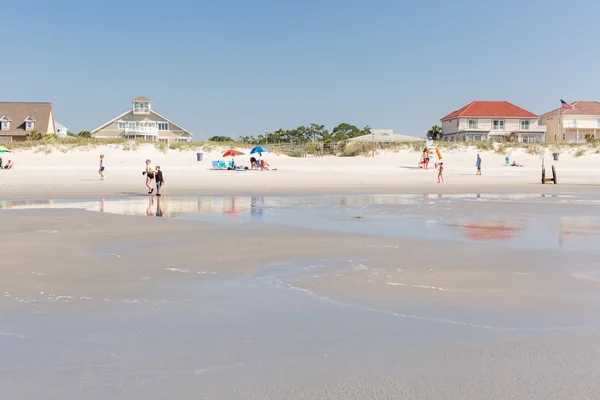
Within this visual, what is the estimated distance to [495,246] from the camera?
11906 mm

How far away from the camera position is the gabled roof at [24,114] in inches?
3159

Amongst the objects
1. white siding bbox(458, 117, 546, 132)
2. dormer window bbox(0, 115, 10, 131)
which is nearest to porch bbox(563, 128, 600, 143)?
white siding bbox(458, 117, 546, 132)

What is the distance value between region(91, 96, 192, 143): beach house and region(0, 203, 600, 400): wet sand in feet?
257

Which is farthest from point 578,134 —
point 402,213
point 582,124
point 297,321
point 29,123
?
point 297,321

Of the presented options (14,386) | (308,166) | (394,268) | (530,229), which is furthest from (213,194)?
(308,166)

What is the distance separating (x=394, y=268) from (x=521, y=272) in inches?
71.9

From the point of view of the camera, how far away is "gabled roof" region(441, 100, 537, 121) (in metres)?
88.2

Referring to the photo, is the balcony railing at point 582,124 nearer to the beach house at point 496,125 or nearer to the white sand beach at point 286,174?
the beach house at point 496,125

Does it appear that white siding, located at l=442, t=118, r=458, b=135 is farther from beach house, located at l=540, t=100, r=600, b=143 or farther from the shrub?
the shrub

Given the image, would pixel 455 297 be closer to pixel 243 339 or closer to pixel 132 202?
pixel 243 339

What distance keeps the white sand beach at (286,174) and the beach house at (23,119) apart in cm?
2789

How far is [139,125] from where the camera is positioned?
87938 millimetres

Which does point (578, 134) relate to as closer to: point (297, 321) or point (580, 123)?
point (580, 123)

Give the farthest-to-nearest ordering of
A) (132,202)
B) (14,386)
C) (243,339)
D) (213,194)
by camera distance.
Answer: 1. (213,194)
2. (132,202)
3. (243,339)
4. (14,386)
